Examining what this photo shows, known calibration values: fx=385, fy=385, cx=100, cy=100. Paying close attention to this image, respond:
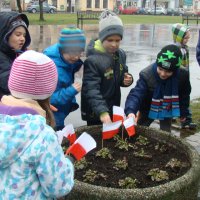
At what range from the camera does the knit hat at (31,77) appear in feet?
6.17

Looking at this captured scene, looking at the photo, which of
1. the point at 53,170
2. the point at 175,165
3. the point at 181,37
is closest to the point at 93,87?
the point at 175,165

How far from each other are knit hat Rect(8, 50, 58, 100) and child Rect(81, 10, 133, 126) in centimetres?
144

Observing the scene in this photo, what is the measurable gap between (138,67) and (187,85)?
6.31 m

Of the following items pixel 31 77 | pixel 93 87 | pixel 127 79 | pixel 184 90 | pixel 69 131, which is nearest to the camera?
pixel 31 77

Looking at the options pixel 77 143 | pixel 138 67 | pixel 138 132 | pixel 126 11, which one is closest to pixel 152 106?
pixel 138 132

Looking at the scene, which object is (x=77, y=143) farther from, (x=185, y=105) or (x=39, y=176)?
(x=185, y=105)

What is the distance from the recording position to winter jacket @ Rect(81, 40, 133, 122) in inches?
135

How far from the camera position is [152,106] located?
3.91 meters

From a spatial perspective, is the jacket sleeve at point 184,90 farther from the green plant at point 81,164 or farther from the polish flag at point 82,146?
the polish flag at point 82,146

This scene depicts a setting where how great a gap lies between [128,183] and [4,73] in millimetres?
1398

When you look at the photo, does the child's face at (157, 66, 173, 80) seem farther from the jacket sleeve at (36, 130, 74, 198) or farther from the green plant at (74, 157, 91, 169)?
the jacket sleeve at (36, 130, 74, 198)

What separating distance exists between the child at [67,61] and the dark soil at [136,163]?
0.56 meters

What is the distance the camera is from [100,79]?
3.55 metres

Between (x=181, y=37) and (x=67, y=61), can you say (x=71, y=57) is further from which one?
(x=181, y=37)
